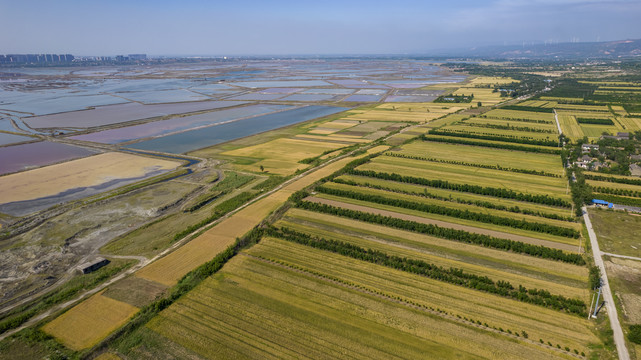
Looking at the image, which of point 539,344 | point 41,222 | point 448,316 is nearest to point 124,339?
point 448,316

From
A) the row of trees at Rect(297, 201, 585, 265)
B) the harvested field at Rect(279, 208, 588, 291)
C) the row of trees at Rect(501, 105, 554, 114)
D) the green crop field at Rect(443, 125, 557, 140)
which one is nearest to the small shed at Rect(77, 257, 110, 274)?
the harvested field at Rect(279, 208, 588, 291)

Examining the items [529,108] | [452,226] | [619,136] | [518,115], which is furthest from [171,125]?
[529,108]

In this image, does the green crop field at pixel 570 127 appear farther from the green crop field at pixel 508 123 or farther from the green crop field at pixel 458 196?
the green crop field at pixel 458 196

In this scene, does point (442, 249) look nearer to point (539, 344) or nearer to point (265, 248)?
point (539, 344)

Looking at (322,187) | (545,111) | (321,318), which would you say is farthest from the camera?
(545,111)

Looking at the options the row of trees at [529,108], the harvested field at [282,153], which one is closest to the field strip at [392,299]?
the harvested field at [282,153]

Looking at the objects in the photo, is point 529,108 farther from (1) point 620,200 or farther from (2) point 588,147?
(1) point 620,200
